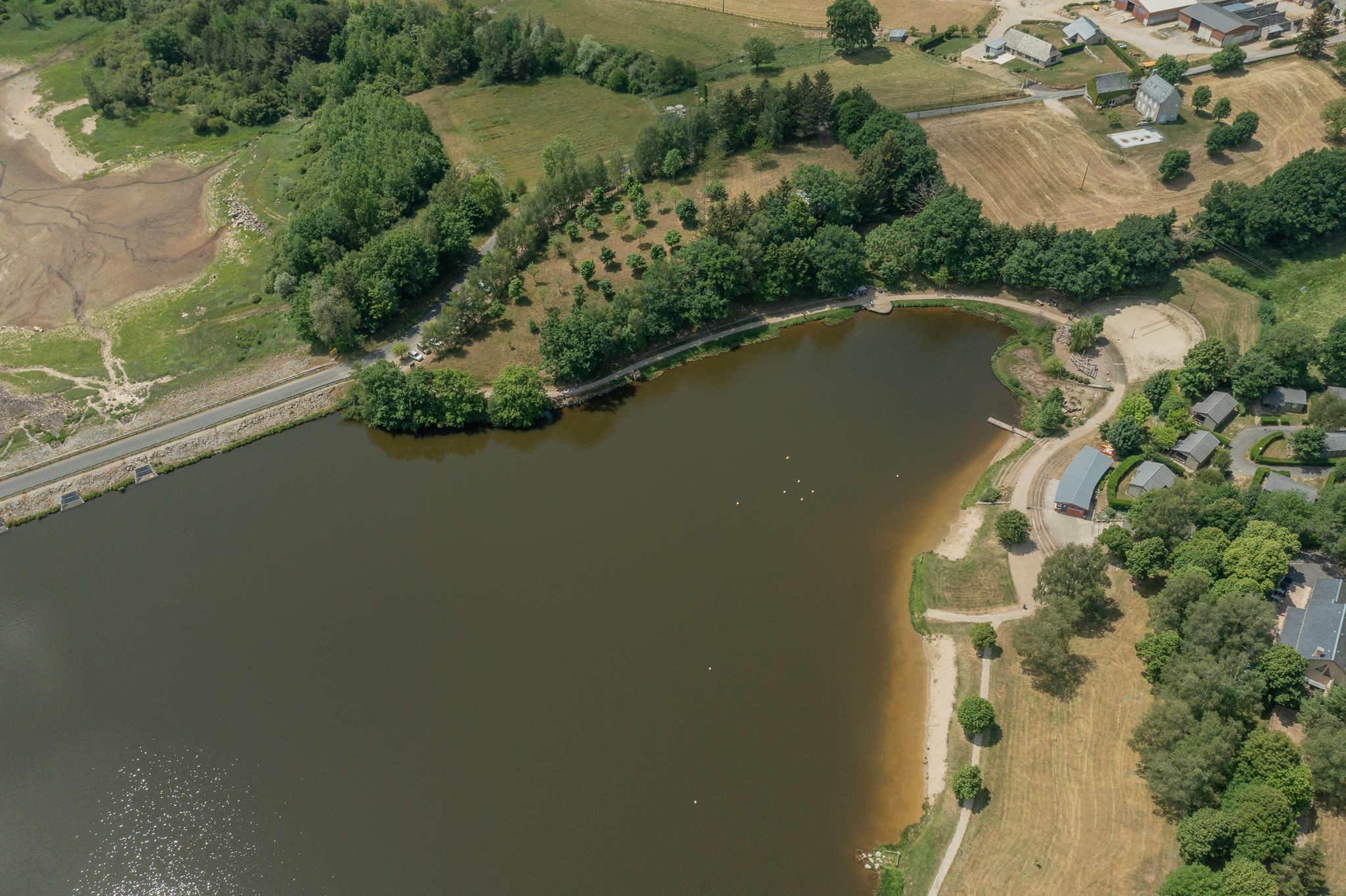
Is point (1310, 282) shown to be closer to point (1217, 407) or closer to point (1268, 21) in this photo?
point (1217, 407)

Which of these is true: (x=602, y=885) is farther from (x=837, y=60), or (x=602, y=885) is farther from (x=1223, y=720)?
(x=837, y=60)

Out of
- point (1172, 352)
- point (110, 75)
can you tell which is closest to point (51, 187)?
point (110, 75)

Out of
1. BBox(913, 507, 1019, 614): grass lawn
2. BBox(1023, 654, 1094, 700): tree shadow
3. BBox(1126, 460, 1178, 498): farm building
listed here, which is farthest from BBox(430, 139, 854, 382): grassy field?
BBox(1023, 654, 1094, 700): tree shadow

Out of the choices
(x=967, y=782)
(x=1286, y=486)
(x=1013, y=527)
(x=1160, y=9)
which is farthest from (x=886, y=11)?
(x=967, y=782)

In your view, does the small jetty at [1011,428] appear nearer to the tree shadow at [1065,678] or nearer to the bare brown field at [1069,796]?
the bare brown field at [1069,796]

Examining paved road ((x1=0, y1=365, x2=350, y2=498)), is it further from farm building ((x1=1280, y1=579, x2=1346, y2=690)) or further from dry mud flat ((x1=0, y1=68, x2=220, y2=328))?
farm building ((x1=1280, y1=579, x2=1346, y2=690))

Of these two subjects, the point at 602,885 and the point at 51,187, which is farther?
the point at 51,187
